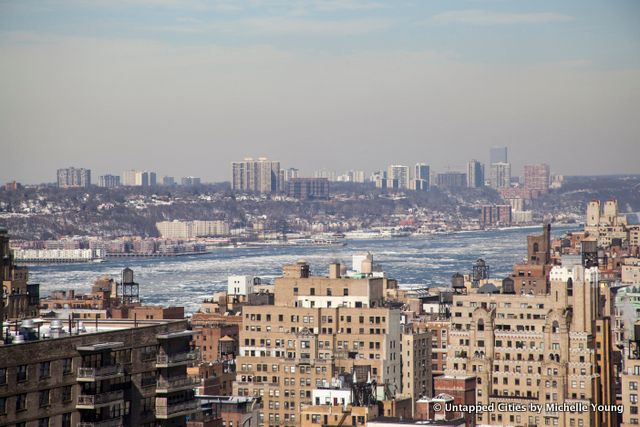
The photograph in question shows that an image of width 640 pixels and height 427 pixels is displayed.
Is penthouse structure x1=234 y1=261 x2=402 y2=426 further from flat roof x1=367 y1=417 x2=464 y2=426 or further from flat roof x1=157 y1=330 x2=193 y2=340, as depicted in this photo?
flat roof x1=157 y1=330 x2=193 y2=340

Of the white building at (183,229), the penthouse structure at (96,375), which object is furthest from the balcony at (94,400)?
the white building at (183,229)

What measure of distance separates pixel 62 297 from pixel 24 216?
107644 millimetres

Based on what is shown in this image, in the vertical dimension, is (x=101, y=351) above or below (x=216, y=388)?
above

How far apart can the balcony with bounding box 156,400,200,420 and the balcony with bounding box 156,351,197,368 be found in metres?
0.37

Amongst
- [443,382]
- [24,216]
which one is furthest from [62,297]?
[24,216]

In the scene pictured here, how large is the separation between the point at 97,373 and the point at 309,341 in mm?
16903

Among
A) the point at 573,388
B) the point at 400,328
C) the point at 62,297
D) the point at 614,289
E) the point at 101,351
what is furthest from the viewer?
the point at 62,297

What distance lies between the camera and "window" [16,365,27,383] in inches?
559

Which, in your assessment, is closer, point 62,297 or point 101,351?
point 101,351

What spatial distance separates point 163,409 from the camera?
15836 mm

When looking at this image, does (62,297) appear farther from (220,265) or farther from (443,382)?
(220,265)

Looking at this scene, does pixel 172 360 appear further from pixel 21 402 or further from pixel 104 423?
pixel 21 402

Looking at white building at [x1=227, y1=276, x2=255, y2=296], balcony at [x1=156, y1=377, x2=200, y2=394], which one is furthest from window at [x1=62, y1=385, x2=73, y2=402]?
white building at [x1=227, y1=276, x2=255, y2=296]

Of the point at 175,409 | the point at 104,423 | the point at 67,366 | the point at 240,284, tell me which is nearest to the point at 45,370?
the point at 67,366
